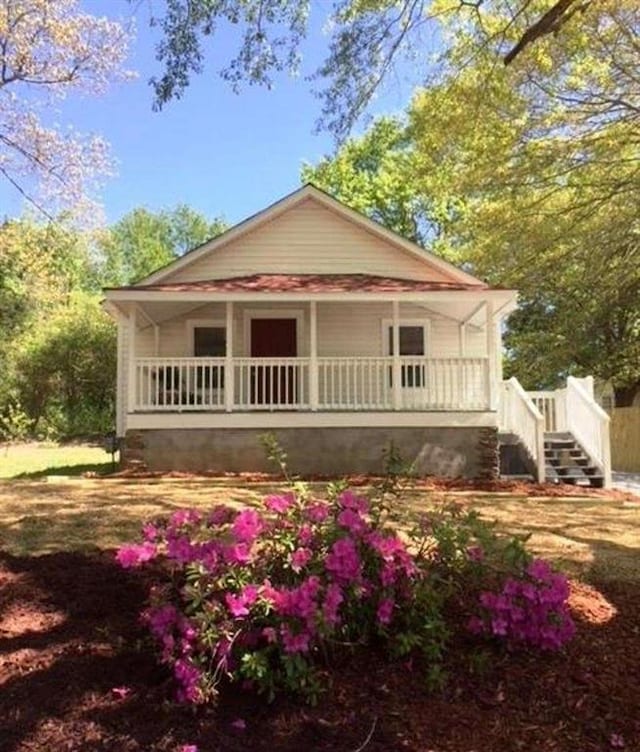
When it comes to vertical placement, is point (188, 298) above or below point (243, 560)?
above

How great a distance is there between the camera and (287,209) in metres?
16.5

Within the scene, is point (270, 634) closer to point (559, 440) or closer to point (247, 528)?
point (247, 528)

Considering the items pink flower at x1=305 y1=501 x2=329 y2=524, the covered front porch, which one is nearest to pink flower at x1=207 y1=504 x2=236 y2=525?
pink flower at x1=305 y1=501 x2=329 y2=524

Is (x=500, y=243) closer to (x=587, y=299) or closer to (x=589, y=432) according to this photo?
(x=589, y=432)

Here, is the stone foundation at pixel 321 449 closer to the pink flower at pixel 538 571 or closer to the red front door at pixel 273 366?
the red front door at pixel 273 366

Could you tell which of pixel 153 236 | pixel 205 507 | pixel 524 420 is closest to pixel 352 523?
pixel 205 507

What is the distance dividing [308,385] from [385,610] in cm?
1052

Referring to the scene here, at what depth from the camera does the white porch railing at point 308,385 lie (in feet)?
45.1

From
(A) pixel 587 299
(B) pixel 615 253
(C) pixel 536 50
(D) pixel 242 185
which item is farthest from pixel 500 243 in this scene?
(D) pixel 242 185

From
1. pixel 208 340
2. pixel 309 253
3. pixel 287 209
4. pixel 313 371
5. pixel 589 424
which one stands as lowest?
pixel 589 424

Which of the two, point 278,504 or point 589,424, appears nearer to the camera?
point 278,504

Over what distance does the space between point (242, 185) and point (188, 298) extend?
3796cm

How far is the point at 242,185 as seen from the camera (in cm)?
4988

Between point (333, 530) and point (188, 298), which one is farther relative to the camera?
point (188, 298)
